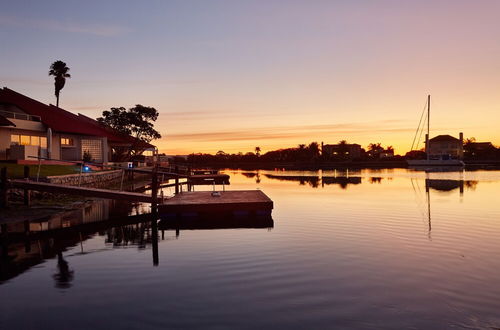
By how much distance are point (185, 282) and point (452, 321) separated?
18.7 ft

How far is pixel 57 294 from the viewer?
899 centimetres

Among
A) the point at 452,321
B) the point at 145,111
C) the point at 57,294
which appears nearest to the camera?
the point at 452,321

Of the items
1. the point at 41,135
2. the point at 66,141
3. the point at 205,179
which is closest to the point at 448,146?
the point at 205,179

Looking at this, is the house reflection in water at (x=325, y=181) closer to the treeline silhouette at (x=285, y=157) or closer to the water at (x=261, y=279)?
the water at (x=261, y=279)

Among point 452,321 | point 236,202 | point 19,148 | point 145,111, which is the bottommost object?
point 452,321

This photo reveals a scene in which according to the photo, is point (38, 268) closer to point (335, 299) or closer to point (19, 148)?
point (335, 299)

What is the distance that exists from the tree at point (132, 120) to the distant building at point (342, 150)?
420ft

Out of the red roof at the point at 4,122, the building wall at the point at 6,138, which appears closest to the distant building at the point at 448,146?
the building wall at the point at 6,138

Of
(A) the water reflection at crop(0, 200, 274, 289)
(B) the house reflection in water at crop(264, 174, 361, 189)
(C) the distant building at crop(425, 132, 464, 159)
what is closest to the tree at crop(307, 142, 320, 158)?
(C) the distant building at crop(425, 132, 464, 159)

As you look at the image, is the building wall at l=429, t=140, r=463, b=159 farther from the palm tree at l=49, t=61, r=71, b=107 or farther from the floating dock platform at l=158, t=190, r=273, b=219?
the floating dock platform at l=158, t=190, r=273, b=219

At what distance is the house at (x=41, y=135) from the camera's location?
3394 centimetres

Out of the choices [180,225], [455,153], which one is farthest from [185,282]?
[455,153]

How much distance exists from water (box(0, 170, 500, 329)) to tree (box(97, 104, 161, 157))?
46.0m

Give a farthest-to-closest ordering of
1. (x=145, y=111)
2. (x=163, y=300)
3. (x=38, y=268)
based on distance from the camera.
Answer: (x=145, y=111) < (x=38, y=268) < (x=163, y=300)
